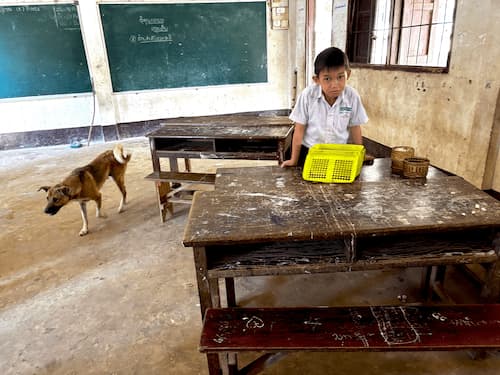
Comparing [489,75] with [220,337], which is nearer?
[220,337]

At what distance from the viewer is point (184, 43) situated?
19.6 feet

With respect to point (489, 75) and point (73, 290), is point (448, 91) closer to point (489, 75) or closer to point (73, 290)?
point (489, 75)

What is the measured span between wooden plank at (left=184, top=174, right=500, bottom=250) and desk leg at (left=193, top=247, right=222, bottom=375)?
0.27 ft

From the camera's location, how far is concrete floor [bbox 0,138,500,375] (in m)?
1.70

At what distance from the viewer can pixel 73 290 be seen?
2.33m

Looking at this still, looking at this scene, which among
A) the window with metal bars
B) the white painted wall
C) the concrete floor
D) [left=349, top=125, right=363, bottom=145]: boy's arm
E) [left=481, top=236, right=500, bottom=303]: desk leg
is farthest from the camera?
the white painted wall

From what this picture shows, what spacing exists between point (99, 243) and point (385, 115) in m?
3.31

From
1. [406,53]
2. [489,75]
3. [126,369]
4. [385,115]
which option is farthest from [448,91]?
[126,369]

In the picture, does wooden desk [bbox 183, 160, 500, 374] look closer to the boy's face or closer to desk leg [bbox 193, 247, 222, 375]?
desk leg [bbox 193, 247, 222, 375]

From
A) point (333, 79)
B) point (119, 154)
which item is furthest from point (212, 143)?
point (333, 79)

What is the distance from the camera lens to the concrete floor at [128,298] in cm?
170

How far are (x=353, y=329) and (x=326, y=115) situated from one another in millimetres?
1269

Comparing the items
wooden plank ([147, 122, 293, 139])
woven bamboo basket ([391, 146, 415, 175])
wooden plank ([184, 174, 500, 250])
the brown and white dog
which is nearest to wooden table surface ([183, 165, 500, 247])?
wooden plank ([184, 174, 500, 250])

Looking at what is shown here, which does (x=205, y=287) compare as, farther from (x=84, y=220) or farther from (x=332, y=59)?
(x=84, y=220)
